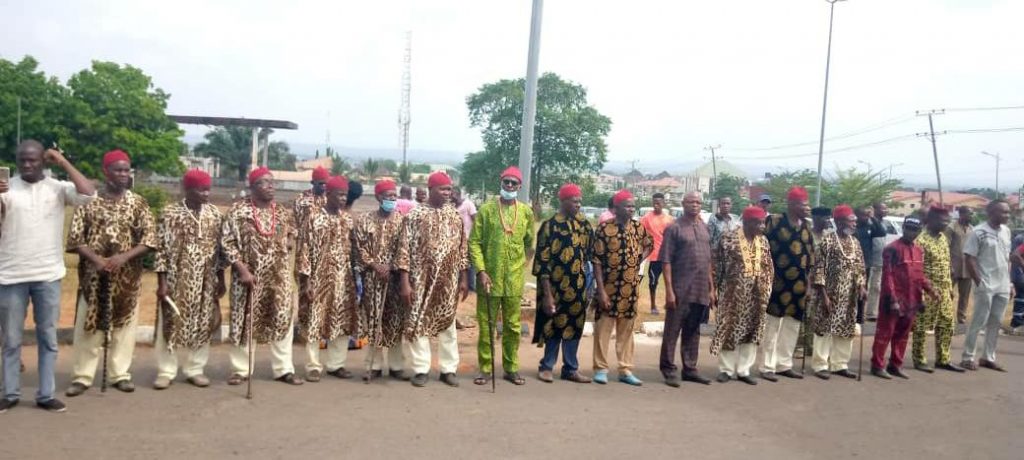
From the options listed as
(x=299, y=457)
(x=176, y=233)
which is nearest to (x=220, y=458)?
(x=299, y=457)

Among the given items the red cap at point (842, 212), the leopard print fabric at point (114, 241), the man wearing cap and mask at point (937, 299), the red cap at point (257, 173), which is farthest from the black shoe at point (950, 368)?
the leopard print fabric at point (114, 241)

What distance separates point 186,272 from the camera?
6.23 meters

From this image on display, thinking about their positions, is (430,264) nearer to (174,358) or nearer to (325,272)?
(325,272)

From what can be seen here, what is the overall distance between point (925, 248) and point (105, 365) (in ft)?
26.0

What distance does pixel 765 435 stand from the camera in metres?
6.02

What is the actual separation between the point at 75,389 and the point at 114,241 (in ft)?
3.63

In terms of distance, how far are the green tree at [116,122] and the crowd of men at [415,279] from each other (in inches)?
1675

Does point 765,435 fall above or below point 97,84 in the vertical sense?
below

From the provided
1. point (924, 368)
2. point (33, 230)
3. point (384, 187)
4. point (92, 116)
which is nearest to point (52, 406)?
point (33, 230)

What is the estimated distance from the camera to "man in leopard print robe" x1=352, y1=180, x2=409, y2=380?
271 inches

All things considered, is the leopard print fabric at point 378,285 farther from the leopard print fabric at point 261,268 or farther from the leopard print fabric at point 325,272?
the leopard print fabric at point 261,268

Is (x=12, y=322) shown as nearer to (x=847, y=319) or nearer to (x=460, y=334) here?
(x=460, y=334)

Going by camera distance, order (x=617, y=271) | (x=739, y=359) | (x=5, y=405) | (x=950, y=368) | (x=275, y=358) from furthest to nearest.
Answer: (x=950, y=368) → (x=739, y=359) → (x=617, y=271) → (x=275, y=358) → (x=5, y=405)

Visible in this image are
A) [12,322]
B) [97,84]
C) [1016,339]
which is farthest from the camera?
[97,84]
